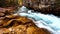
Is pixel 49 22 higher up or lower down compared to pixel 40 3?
lower down

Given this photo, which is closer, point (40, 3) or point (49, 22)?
point (49, 22)

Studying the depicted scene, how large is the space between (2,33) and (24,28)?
103cm

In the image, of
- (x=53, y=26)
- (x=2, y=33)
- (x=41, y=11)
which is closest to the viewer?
(x=2, y=33)

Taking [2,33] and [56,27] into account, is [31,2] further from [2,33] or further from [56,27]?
[2,33]

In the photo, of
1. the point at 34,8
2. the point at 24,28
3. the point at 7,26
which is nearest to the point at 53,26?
the point at 24,28

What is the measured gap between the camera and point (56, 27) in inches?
309

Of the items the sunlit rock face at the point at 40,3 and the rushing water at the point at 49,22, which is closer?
the rushing water at the point at 49,22

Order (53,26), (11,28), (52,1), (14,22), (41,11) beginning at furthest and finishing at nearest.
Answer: (41,11), (52,1), (53,26), (14,22), (11,28)

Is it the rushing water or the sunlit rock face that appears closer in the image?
the rushing water

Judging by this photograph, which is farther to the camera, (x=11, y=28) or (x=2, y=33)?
(x=11, y=28)

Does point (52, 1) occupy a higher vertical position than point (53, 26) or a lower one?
higher

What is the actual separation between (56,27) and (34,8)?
16.8ft

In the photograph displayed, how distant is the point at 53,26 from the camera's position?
7.98 meters

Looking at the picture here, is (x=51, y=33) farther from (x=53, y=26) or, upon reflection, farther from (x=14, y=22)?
(x=14, y=22)
